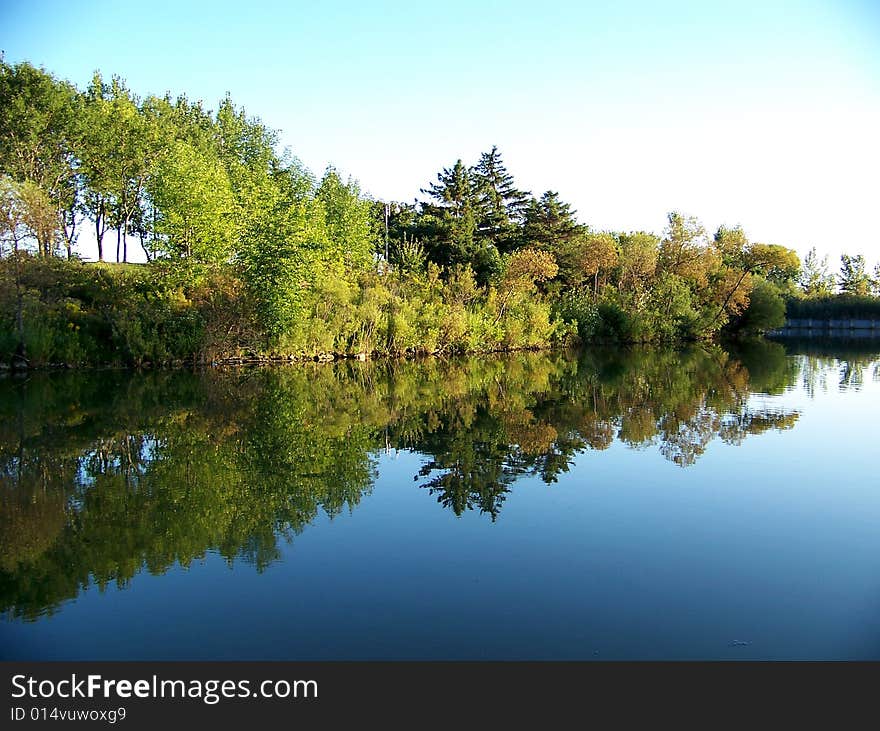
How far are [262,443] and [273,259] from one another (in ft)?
57.9

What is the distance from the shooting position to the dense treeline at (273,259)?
27797mm

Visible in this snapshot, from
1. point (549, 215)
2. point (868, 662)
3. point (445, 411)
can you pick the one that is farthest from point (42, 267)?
point (549, 215)

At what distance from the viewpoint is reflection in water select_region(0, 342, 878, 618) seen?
7848 millimetres

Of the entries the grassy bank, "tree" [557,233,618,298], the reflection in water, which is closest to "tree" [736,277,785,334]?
"tree" [557,233,618,298]

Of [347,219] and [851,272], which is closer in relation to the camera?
[347,219]

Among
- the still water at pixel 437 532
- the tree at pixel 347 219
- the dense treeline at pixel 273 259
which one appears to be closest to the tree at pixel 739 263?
the dense treeline at pixel 273 259

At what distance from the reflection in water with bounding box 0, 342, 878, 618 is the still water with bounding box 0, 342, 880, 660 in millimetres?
58

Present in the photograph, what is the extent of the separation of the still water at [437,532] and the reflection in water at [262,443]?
58 millimetres

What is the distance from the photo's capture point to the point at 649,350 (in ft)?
136

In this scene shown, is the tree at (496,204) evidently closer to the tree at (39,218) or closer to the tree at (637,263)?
the tree at (637,263)

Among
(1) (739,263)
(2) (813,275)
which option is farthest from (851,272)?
(1) (739,263)

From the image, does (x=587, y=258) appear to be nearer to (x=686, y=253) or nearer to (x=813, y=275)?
(x=686, y=253)

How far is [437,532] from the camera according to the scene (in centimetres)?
829

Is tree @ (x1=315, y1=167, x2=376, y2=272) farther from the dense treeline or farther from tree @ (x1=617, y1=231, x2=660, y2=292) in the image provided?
tree @ (x1=617, y1=231, x2=660, y2=292)
